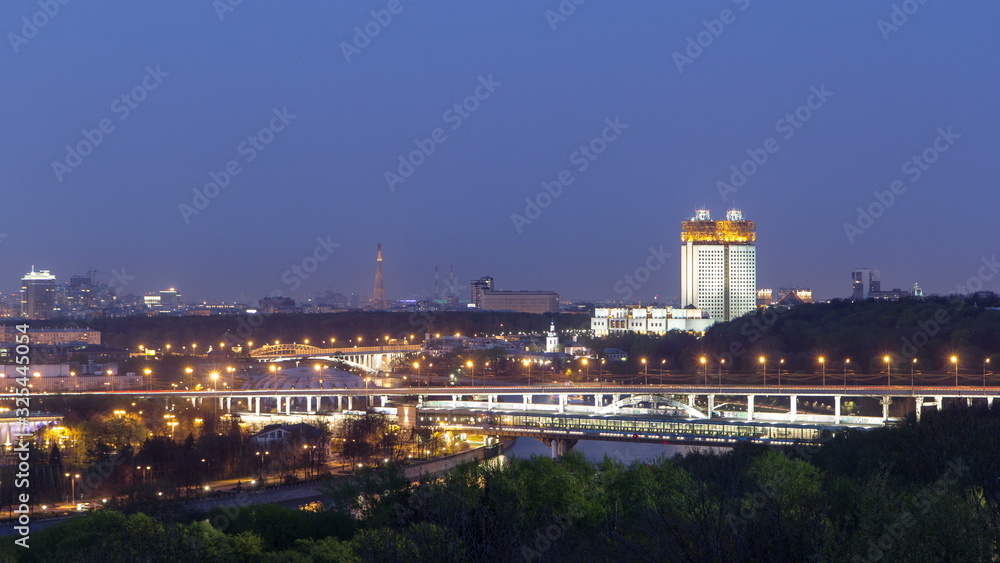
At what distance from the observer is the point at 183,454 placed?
22062 mm

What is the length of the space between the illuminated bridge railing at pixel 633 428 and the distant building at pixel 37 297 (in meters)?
60.8

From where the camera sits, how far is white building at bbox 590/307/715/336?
224 ft

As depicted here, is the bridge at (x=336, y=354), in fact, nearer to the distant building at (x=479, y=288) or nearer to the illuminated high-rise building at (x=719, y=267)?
the illuminated high-rise building at (x=719, y=267)

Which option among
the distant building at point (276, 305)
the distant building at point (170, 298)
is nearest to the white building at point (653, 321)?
the distant building at point (276, 305)

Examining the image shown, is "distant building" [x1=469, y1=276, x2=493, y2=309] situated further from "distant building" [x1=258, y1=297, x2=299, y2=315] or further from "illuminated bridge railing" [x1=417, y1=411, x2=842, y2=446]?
"illuminated bridge railing" [x1=417, y1=411, x2=842, y2=446]

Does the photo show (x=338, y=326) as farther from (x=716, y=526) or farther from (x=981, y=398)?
(x=716, y=526)

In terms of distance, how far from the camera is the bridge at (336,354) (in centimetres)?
5375

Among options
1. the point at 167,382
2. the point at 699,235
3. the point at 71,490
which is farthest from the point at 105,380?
the point at 699,235

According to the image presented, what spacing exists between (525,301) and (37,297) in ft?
159

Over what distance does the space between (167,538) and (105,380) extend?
2887 centimetres

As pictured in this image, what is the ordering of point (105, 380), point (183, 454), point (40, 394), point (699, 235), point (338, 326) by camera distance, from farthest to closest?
point (699, 235), point (338, 326), point (105, 380), point (40, 394), point (183, 454)

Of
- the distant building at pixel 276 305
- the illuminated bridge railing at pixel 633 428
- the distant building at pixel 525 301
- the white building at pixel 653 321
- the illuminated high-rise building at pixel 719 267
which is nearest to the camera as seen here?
the illuminated bridge railing at pixel 633 428

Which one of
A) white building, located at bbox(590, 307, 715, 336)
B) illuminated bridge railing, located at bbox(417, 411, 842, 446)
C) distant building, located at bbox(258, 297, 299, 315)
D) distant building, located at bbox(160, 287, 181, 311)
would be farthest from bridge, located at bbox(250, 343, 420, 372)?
distant building, located at bbox(160, 287, 181, 311)

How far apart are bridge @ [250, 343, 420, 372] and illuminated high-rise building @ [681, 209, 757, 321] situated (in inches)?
999
